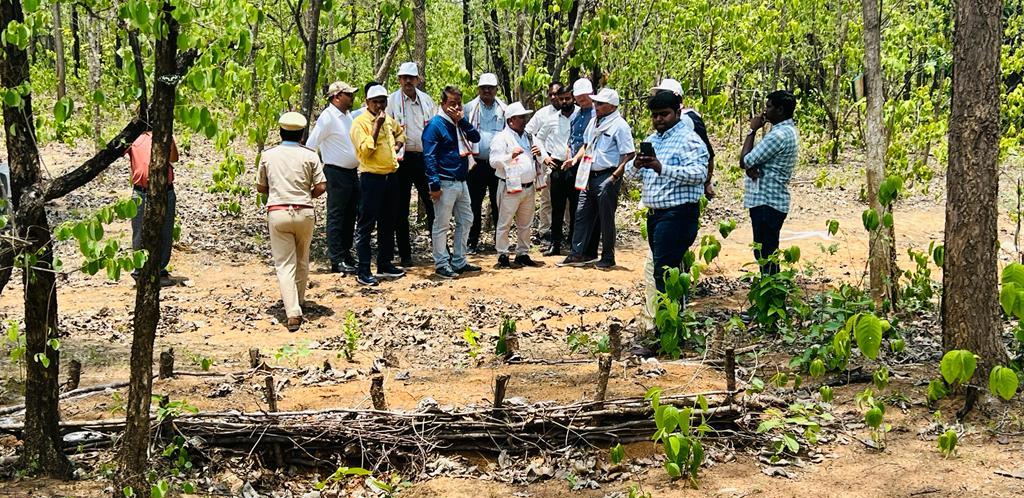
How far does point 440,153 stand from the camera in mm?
8992

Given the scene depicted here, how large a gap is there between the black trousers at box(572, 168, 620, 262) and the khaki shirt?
3024mm

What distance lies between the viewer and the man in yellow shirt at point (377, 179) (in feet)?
28.2

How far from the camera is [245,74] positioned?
859 centimetres

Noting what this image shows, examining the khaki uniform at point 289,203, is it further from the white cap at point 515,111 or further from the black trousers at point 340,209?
the white cap at point 515,111

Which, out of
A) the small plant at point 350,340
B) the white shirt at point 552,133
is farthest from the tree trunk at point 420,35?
the small plant at point 350,340

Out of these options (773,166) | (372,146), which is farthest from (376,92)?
(773,166)

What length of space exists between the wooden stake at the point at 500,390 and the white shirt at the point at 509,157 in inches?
197

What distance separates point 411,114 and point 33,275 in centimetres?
578

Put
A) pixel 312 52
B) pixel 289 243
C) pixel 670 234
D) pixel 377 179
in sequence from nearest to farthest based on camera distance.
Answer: pixel 670 234
pixel 289 243
pixel 377 179
pixel 312 52

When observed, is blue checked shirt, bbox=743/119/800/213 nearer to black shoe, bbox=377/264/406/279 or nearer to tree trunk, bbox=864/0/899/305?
tree trunk, bbox=864/0/899/305

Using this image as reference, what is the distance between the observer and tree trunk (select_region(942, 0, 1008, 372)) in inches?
186

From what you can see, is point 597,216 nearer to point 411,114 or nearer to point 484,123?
point 484,123

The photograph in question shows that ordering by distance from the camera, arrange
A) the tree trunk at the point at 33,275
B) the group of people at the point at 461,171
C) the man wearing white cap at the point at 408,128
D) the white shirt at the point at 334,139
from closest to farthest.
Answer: the tree trunk at the point at 33,275, the group of people at the point at 461,171, the white shirt at the point at 334,139, the man wearing white cap at the point at 408,128

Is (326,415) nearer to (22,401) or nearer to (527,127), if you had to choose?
(22,401)
